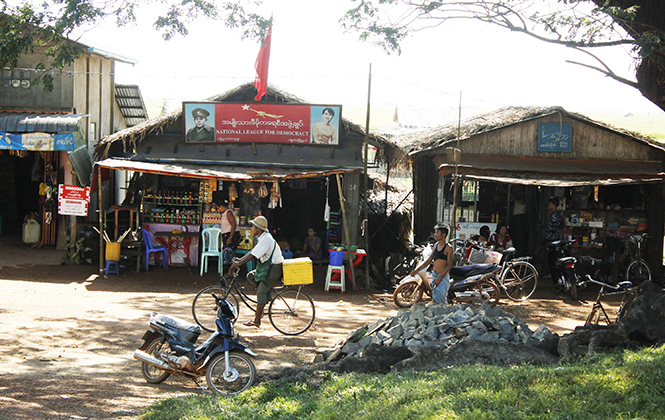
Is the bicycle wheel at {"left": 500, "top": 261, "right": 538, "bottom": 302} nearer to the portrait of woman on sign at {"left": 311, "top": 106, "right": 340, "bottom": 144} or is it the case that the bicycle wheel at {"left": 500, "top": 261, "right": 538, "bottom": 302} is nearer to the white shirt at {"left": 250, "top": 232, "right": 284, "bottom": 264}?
the portrait of woman on sign at {"left": 311, "top": 106, "right": 340, "bottom": 144}

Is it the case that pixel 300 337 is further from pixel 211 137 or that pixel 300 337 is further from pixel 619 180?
pixel 619 180

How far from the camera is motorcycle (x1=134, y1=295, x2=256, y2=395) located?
621 cm

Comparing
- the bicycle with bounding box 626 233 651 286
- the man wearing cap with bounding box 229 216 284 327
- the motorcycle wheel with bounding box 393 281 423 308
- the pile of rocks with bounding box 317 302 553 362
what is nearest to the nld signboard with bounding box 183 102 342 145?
the motorcycle wheel with bounding box 393 281 423 308

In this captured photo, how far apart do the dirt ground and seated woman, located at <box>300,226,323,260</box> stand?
59 centimetres

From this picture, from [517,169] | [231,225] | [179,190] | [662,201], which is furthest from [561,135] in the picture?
[179,190]

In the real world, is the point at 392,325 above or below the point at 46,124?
below

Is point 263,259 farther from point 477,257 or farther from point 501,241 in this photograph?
point 501,241

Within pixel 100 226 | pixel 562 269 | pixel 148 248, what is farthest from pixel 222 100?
pixel 562 269

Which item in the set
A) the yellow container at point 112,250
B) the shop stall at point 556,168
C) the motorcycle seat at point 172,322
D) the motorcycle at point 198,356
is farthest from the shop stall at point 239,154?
the motorcycle at point 198,356

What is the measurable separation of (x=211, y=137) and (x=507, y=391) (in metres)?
11.3

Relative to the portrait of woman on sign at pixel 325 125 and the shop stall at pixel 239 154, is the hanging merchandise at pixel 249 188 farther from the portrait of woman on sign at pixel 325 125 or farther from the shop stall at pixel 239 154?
the portrait of woman on sign at pixel 325 125

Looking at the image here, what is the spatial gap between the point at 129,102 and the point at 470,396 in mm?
17242

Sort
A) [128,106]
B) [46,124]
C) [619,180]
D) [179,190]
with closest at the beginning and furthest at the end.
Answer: [619,180] → [46,124] → [179,190] → [128,106]

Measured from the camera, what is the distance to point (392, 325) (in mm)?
7977
